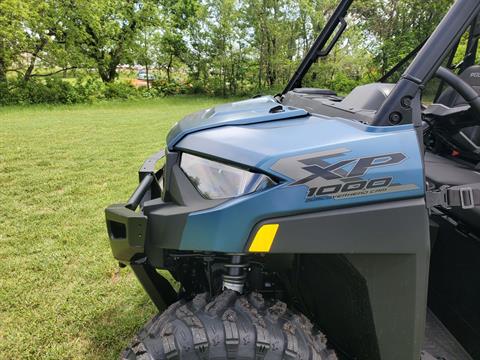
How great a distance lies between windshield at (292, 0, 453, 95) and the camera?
1.95 meters

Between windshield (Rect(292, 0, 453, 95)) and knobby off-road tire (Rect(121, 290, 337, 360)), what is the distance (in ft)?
4.21

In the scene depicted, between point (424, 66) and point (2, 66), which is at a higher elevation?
point (424, 66)

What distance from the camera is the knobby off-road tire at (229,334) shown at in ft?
3.75

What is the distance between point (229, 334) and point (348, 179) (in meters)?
0.53

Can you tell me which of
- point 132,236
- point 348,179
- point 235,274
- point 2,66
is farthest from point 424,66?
point 2,66

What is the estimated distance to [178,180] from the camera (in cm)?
124

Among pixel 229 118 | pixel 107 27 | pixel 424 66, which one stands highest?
pixel 107 27

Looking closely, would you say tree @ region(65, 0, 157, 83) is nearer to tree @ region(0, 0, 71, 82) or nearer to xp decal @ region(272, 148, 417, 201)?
tree @ region(0, 0, 71, 82)

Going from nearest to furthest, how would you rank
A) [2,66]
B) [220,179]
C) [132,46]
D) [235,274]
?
[220,179] → [235,274] → [2,66] → [132,46]

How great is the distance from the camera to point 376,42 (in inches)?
84.9

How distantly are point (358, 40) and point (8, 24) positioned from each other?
664 inches

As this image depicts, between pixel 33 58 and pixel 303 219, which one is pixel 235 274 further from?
pixel 33 58

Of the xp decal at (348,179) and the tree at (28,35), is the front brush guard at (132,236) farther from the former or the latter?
the tree at (28,35)

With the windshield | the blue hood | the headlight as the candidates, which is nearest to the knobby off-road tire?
the headlight
